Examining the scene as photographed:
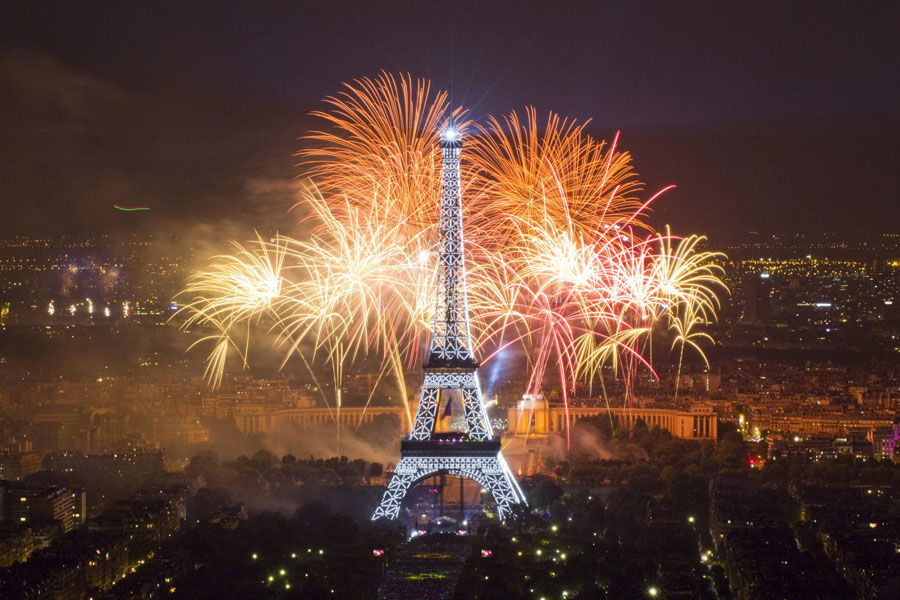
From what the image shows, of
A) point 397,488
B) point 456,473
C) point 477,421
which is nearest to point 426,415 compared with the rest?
point 477,421

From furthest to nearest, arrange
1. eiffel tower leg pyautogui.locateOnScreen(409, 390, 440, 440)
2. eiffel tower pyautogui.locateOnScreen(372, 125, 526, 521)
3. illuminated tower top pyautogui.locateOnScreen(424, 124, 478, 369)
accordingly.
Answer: eiffel tower leg pyautogui.locateOnScreen(409, 390, 440, 440) → eiffel tower pyautogui.locateOnScreen(372, 125, 526, 521) → illuminated tower top pyautogui.locateOnScreen(424, 124, 478, 369)

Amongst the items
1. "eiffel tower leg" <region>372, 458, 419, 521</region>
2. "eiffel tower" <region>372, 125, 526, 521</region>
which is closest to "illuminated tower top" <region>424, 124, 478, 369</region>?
"eiffel tower" <region>372, 125, 526, 521</region>

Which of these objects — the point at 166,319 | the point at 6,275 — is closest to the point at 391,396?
the point at 166,319

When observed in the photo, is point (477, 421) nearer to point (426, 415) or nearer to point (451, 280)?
point (426, 415)

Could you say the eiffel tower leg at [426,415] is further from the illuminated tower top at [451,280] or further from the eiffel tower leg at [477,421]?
the illuminated tower top at [451,280]

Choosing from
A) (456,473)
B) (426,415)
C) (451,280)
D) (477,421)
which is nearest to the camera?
(451,280)

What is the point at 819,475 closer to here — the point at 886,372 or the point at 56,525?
the point at 56,525

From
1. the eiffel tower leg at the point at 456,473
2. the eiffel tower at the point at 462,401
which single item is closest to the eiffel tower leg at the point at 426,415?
the eiffel tower at the point at 462,401

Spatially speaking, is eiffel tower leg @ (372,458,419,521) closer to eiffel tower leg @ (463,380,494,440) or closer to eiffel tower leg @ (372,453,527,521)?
eiffel tower leg @ (372,453,527,521)
